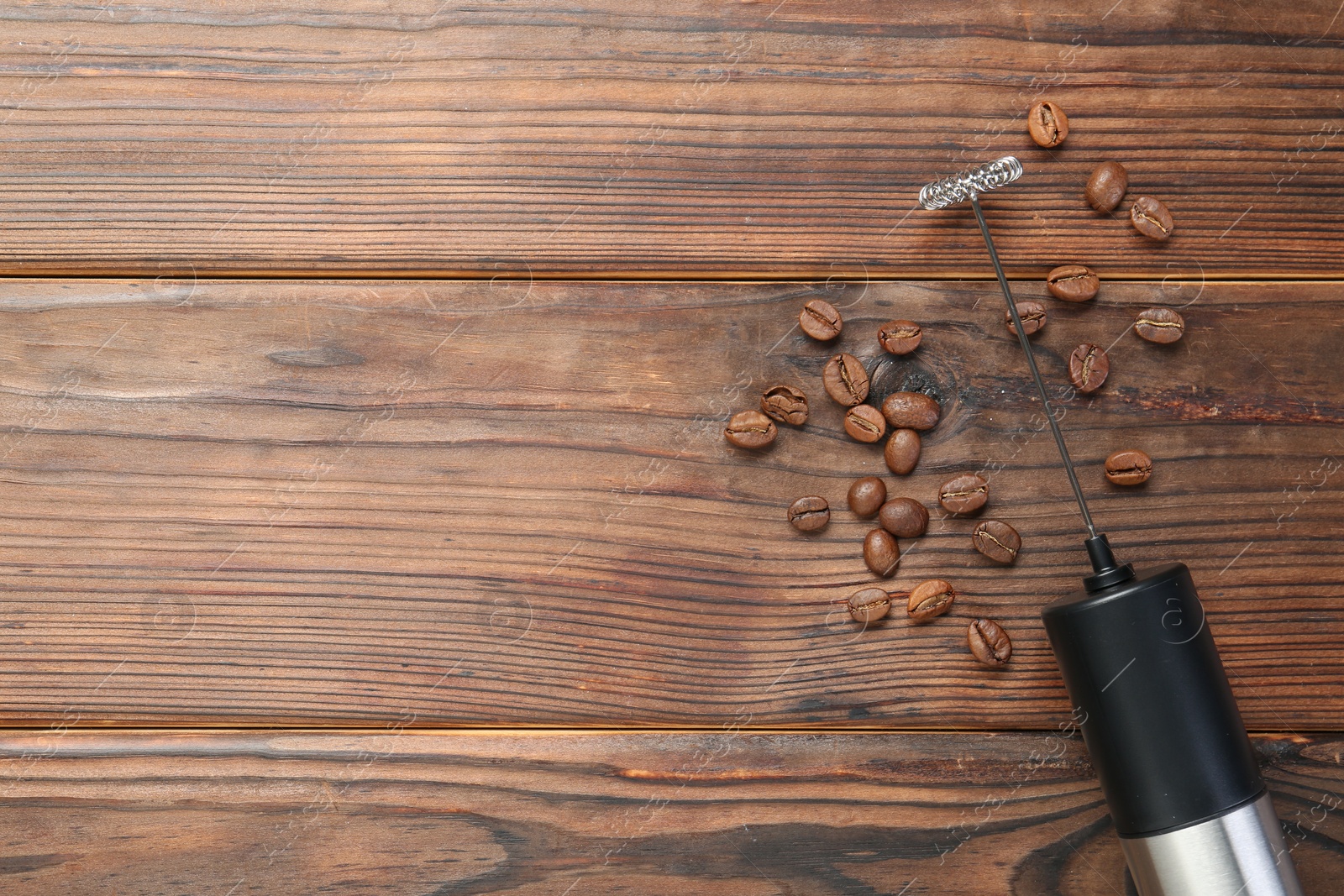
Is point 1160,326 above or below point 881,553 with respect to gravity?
above

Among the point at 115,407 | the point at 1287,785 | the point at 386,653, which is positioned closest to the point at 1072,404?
the point at 1287,785

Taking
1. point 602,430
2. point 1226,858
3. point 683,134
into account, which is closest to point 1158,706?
point 1226,858

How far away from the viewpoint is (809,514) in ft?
2.85

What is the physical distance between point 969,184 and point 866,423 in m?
0.24

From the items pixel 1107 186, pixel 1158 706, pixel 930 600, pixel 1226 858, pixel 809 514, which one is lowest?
pixel 1226 858

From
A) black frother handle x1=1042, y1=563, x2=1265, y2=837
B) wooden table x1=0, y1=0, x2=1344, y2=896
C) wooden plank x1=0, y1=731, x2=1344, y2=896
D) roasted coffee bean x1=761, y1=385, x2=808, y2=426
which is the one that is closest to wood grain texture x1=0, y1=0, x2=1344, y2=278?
wooden table x1=0, y1=0, x2=1344, y2=896

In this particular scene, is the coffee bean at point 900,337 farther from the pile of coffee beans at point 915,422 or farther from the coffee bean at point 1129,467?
the coffee bean at point 1129,467

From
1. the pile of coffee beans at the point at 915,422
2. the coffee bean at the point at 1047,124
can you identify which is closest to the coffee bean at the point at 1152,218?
the pile of coffee beans at the point at 915,422

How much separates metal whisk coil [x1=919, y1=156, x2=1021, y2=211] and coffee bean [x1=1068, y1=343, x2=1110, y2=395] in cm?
18

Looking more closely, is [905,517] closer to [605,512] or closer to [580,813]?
[605,512]

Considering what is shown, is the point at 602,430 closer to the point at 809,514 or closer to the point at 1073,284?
the point at 809,514

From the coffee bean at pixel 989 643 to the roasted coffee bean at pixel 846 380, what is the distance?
0.82 feet

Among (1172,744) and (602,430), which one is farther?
(602,430)

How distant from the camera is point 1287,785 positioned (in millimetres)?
859
